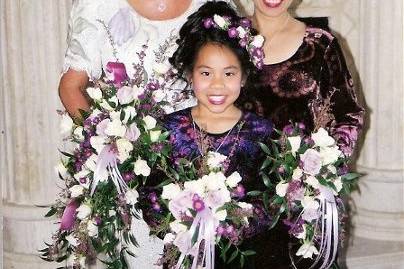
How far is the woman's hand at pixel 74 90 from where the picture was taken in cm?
212

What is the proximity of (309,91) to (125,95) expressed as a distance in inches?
20.2

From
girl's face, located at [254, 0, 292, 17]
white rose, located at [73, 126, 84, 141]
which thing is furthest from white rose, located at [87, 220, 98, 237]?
girl's face, located at [254, 0, 292, 17]

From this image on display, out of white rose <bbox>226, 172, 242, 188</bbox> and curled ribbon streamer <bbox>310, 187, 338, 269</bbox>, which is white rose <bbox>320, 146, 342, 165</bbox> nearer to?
curled ribbon streamer <bbox>310, 187, 338, 269</bbox>

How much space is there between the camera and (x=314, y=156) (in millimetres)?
1848

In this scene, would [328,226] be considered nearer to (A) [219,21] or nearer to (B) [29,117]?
(A) [219,21]

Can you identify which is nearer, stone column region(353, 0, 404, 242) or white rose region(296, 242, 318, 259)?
white rose region(296, 242, 318, 259)

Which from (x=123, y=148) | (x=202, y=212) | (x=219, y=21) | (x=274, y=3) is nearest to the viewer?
(x=202, y=212)

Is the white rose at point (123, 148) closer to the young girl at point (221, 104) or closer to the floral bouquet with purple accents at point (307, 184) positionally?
the young girl at point (221, 104)

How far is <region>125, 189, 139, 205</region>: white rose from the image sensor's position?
1.90 meters

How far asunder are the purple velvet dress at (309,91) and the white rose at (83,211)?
1.68ft

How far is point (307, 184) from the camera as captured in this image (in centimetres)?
188

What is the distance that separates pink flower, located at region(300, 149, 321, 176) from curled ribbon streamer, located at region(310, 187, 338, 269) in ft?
0.21

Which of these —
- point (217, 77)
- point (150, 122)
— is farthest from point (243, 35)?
point (150, 122)

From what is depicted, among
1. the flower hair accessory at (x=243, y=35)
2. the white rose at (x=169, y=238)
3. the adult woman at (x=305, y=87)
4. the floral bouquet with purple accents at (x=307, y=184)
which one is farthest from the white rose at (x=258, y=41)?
the white rose at (x=169, y=238)
